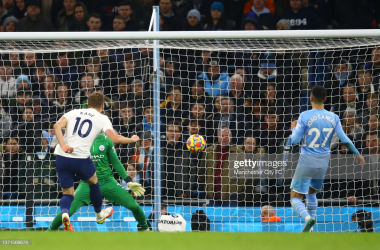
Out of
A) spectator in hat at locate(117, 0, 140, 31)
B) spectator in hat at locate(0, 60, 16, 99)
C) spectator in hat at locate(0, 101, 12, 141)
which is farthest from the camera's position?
spectator in hat at locate(117, 0, 140, 31)

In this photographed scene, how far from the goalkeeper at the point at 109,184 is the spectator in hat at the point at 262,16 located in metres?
4.18

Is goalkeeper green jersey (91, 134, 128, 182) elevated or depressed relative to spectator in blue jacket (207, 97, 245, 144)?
depressed

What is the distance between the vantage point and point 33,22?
10305 millimetres

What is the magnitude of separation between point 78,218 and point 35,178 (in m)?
0.94

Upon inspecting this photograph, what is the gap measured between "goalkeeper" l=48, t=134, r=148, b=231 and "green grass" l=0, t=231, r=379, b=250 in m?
2.89

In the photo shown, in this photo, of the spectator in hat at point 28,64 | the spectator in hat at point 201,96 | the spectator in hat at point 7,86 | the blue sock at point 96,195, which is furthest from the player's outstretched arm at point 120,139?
the spectator in hat at point 28,64

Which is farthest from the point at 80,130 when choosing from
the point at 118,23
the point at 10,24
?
the point at 10,24

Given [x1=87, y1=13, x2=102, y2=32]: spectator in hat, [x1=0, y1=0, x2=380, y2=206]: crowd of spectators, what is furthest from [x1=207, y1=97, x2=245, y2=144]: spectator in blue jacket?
[x1=87, y1=13, x2=102, y2=32]: spectator in hat

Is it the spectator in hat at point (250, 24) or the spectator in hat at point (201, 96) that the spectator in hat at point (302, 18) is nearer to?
the spectator in hat at point (250, 24)

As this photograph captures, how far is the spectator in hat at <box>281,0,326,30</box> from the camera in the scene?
9914mm

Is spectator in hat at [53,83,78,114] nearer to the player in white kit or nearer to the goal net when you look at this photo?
the goal net

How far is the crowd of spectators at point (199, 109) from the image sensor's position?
798 centimetres

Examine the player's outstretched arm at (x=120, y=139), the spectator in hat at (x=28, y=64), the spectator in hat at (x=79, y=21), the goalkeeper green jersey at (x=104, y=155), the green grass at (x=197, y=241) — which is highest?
the spectator in hat at (x=79, y=21)

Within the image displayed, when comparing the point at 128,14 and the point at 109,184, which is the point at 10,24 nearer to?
the point at 128,14
